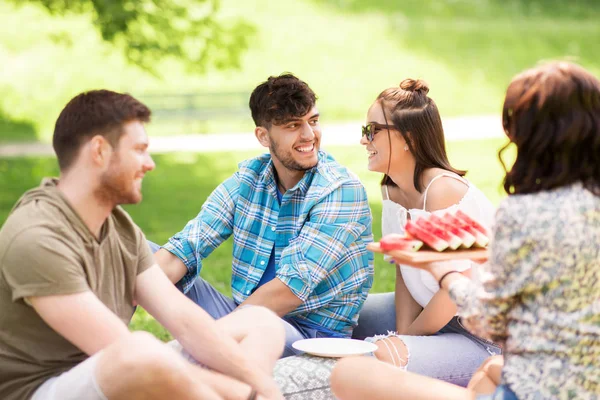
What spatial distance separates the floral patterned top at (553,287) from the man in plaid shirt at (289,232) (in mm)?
1757

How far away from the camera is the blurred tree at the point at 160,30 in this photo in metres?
10.0

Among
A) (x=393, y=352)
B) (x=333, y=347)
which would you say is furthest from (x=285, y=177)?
(x=393, y=352)

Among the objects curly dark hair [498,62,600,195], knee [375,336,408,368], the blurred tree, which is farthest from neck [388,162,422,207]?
the blurred tree

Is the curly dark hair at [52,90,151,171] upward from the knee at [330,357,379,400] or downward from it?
upward

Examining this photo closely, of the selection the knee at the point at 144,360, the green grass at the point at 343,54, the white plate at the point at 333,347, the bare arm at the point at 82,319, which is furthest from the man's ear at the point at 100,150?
the green grass at the point at 343,54

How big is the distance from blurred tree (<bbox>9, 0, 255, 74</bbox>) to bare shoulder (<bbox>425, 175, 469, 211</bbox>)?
619 centimetres

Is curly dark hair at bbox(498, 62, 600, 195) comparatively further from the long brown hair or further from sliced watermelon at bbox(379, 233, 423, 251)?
the long brown hair

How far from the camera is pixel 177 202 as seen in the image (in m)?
12.7

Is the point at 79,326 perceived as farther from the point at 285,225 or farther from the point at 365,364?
the point at 285,225

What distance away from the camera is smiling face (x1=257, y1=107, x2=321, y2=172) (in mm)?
5059

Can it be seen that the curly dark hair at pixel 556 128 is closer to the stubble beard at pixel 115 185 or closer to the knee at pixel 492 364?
the knee at pixel 492 364

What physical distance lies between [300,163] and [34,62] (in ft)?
64.3

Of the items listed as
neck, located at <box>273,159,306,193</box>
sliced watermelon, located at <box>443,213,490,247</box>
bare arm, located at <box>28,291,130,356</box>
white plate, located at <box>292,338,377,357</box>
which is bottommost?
white plate, located at <box>292,338,377,357</box>

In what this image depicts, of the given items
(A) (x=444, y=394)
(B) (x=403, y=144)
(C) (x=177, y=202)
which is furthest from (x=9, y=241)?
(C) (x=177, y=202)
